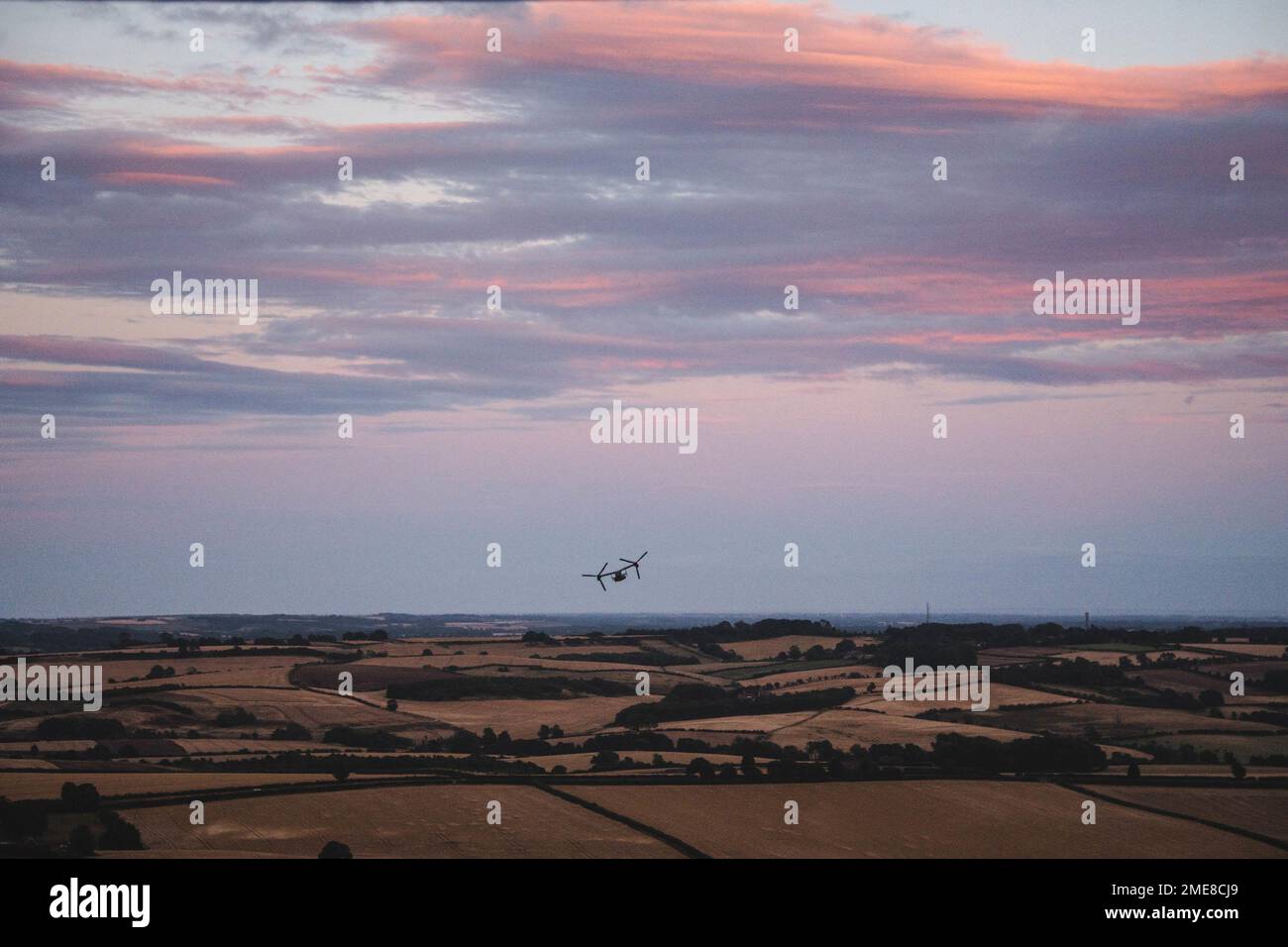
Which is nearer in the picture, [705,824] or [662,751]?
[705,824]

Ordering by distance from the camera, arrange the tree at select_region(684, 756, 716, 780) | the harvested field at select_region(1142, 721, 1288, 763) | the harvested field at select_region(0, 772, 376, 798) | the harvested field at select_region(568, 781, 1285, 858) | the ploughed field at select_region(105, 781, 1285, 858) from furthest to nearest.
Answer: the harvested field at select_region(1142, 721, 1288, 763), the tree at select_region(684, 756, 716, 780), the harvested field at select_region(0, 772, 376, 798), the harvested field at select_region(568, 781, 1285, 858), the ploughed field at select_region(105, 781, 1285, 858)

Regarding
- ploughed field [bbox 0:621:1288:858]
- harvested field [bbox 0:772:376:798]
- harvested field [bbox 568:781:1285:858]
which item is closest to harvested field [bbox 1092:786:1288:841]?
ploughed field [bbox 0:621:1288:858]

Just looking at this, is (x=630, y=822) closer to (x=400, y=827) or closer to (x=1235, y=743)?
(x=400, y=827)

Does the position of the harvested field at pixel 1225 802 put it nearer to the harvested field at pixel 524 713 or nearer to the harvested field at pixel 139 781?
the harvested field at pixel 139 781

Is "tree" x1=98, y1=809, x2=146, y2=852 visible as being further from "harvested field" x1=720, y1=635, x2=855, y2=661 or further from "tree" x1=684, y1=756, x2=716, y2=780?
"harvested field" x1=720, y1=635, x2=855, y2=661

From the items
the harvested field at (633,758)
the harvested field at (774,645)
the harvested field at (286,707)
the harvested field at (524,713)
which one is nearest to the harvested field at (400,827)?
the harvested field at (633,758)

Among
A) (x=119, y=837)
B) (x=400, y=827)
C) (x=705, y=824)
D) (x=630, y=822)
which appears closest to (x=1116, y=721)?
(x=705, y=824)
